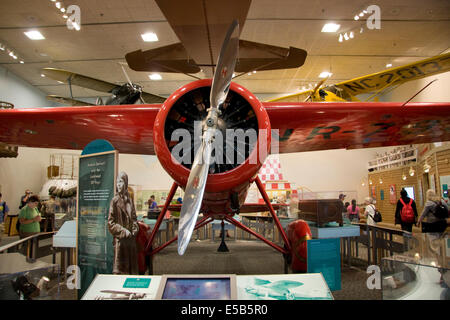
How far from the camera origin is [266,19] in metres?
7.47

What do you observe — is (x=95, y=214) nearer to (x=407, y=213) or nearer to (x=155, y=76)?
(x=407, y=213)

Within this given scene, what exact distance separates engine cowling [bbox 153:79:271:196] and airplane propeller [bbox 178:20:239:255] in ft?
0.48

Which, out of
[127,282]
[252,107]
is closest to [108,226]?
[127,282]

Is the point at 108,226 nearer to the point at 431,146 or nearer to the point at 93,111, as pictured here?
the point at 93,111

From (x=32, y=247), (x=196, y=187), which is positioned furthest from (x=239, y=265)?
(x=196, y=187)

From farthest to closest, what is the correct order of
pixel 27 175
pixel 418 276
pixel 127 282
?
pixel 27 175 → pixel 418 276 → pixel 127 282

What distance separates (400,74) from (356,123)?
503 centimetres

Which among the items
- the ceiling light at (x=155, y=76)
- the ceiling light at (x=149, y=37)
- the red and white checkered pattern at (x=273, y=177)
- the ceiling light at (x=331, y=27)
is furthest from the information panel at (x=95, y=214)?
the ceiling light at (x=155, y=76)

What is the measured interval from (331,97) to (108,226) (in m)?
6.69

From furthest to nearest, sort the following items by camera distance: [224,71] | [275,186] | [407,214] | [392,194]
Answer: [392,194] → [275,186] → [407,214] → [224,71]

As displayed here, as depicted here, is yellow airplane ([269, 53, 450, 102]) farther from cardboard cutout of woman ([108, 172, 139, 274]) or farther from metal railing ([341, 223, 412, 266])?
cardboard cutout of woman ([108, 172, 139, 274])

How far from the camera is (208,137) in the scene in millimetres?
1924

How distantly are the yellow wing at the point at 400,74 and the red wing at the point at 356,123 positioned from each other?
2.92 metres

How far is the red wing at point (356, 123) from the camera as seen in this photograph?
2.80 m
